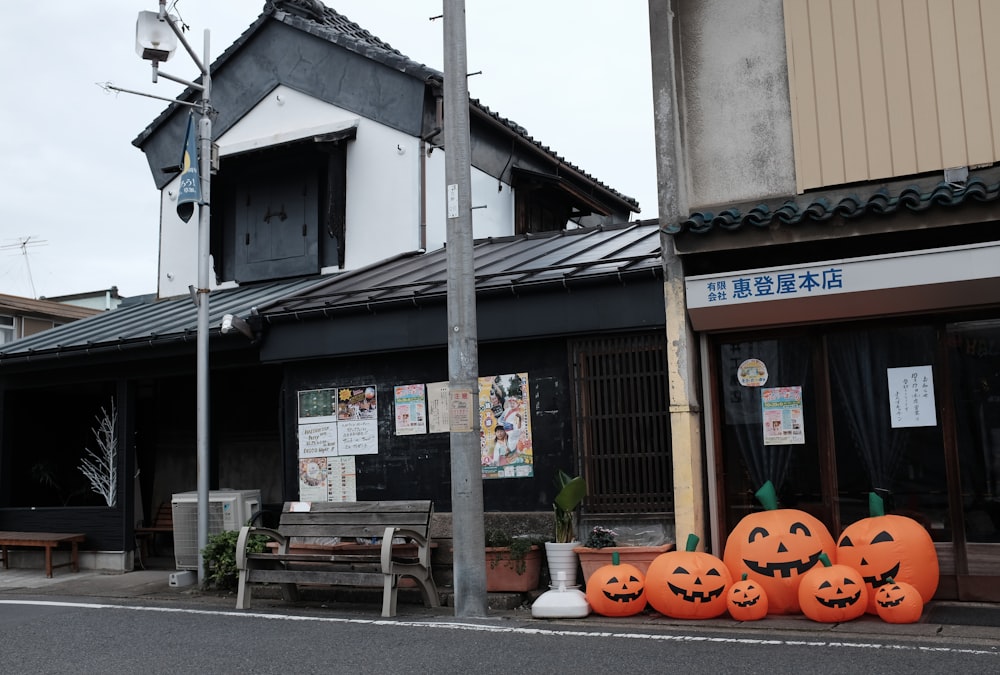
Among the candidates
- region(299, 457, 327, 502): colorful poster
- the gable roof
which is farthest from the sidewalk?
the gable roof

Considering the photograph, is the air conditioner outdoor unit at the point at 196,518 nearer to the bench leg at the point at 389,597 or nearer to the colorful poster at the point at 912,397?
the bench leg at the point at 389,597

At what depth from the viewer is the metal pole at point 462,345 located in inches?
342

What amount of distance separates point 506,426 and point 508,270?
1796 millimetres

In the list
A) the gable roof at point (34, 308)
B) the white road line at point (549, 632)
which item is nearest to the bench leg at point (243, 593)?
the white road line at point (549, 632)

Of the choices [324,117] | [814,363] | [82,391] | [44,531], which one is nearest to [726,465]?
[814,363]

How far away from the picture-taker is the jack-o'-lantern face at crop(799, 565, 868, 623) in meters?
7.58

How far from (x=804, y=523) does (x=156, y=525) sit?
10685 millimetres

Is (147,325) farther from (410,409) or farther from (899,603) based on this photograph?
(899,603)

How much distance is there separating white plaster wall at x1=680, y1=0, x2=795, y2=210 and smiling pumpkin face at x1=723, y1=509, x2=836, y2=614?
10.4 feet

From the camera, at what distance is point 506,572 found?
9.44 m

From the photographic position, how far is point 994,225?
8.20 m

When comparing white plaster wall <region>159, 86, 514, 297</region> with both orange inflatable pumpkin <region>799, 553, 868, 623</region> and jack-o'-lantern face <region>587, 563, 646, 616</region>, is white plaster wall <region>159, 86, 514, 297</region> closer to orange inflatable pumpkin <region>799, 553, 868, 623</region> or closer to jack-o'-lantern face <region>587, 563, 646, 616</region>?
jack-o'-lantern face <region>587, 563, 646, 616</region>

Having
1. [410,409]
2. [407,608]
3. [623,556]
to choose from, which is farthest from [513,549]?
[410,409]

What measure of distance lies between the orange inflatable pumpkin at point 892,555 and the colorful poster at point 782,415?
4.64ft
